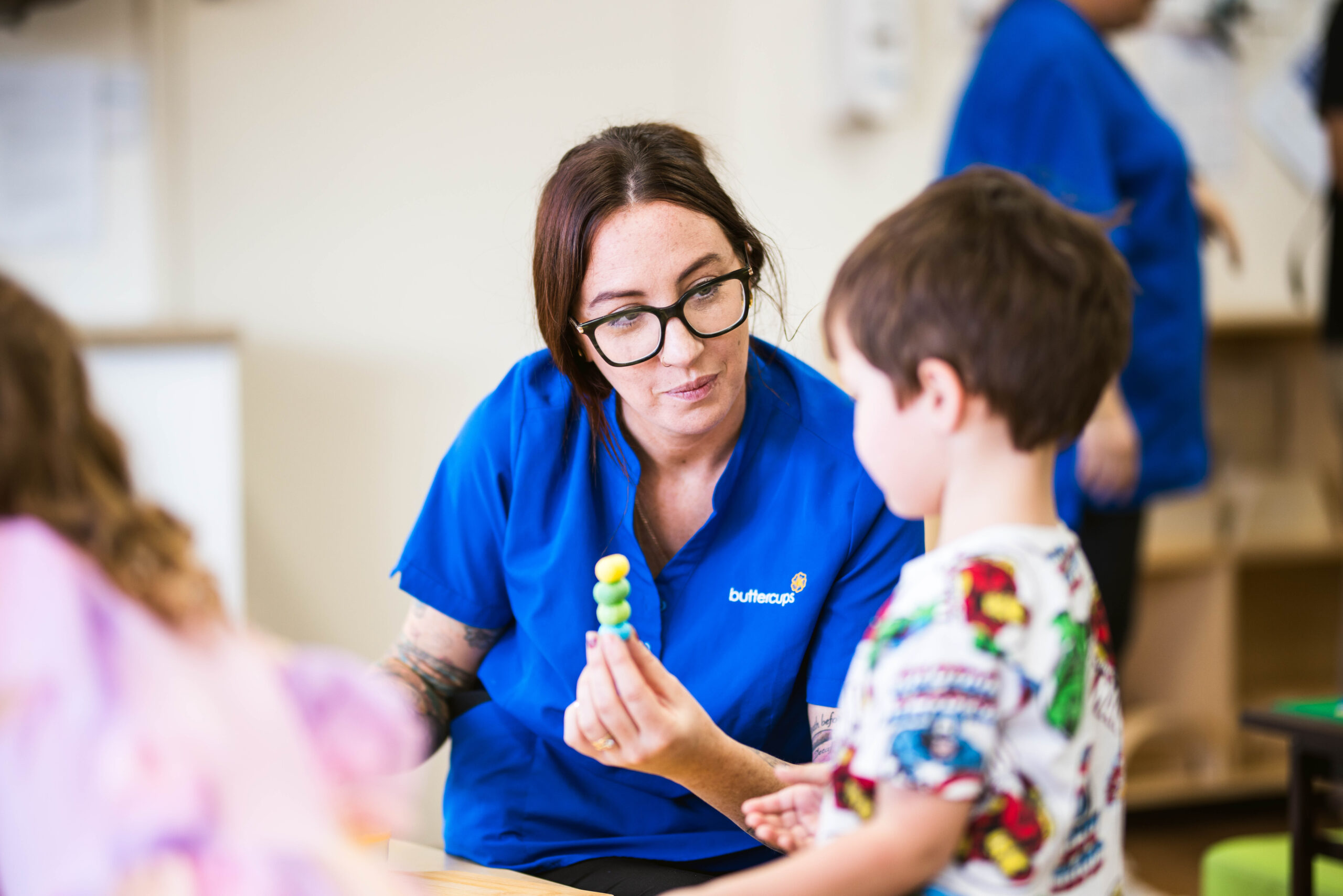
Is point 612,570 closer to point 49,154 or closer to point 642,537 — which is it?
point 642,537

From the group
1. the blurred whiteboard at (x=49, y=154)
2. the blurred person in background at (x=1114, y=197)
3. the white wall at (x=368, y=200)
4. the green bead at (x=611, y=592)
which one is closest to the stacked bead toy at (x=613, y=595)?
the green bead at (x=611, y=592)

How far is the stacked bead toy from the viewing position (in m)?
0.90

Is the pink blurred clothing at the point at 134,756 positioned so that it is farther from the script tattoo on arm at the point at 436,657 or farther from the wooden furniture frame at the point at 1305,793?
the wooden furniture frame at the point at 1305,793

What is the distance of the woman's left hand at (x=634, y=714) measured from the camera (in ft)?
2.98

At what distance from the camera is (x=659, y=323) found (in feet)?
3.62

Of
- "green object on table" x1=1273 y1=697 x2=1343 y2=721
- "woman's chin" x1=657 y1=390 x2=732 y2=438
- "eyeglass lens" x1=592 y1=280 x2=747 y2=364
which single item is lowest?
"green object on table" x1=1273 y1=697 x2=1343 y2=721

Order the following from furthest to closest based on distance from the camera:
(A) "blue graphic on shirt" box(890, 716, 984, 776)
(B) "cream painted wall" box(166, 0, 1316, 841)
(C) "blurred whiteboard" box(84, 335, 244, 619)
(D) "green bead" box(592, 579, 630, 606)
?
(B) "cream painted wall" box(166, 0, 1316, 841)
(C) "blurred whiteboard" box(84, 335, 244, 619)
(D) "green bead" box(592, 579, 630, 606)
(A) "blue graphic on shirt" box(890, 716, 984, 776)

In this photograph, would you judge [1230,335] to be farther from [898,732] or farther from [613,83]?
[898,732]

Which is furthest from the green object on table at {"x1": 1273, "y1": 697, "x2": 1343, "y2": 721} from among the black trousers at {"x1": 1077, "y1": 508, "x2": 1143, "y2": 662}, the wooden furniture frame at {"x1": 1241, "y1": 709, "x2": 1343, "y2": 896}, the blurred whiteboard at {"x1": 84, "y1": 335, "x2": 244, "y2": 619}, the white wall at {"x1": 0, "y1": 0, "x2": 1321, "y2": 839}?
the blurred whiteboard at {"x1": 84, "y1": 335, "x2": 244, "y2": 619}

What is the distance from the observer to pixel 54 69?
7.73 feet

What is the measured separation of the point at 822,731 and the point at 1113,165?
1.11 metres

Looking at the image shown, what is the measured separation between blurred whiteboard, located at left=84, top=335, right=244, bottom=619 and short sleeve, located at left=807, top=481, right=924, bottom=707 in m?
1.35

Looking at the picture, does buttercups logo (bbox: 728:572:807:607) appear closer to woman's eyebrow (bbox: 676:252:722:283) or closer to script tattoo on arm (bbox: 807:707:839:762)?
script tattoo on arm (bbox: 807:707:839:762)

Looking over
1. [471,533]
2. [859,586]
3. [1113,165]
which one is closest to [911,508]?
[859,586]
